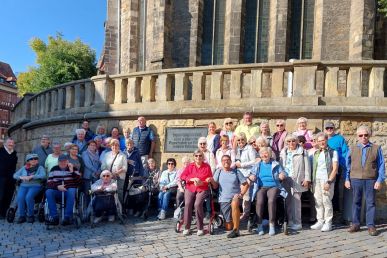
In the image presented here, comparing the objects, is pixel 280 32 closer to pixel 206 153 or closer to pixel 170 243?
pixel 206 153

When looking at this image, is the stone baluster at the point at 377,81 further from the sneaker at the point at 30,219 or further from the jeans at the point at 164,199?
the sneaker at the point at 30,219

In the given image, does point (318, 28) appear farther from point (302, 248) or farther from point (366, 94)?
point (302, 248)

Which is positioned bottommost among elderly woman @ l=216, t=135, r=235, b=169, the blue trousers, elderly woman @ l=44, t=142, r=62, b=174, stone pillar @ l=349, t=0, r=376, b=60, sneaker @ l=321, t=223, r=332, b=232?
sneaker @ l=321, t=223, r=332, b=232

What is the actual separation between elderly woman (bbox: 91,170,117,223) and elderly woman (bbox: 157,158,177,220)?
0.91 m

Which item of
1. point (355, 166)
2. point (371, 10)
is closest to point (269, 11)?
point (371, 10)

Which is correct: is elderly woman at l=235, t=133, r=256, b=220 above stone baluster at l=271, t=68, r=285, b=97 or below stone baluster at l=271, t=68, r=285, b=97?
below

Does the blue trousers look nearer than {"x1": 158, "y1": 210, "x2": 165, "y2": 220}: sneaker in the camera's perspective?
Yes

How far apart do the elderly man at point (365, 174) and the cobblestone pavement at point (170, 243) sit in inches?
13.0

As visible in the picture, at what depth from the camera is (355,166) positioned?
6402mm

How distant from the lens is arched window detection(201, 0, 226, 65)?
639 inches

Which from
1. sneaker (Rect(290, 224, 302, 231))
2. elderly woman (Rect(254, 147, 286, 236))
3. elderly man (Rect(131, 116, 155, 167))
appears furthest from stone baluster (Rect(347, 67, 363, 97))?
elderly man (Rect(131, 116, 155, 167))

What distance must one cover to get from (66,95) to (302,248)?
26.5 ft

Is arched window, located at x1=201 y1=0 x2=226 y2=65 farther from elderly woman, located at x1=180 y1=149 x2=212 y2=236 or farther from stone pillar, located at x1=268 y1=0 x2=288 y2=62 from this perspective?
elderly woman, located at x1=180 y1=149 x2=212 y2=236

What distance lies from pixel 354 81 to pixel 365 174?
2.30 meters
